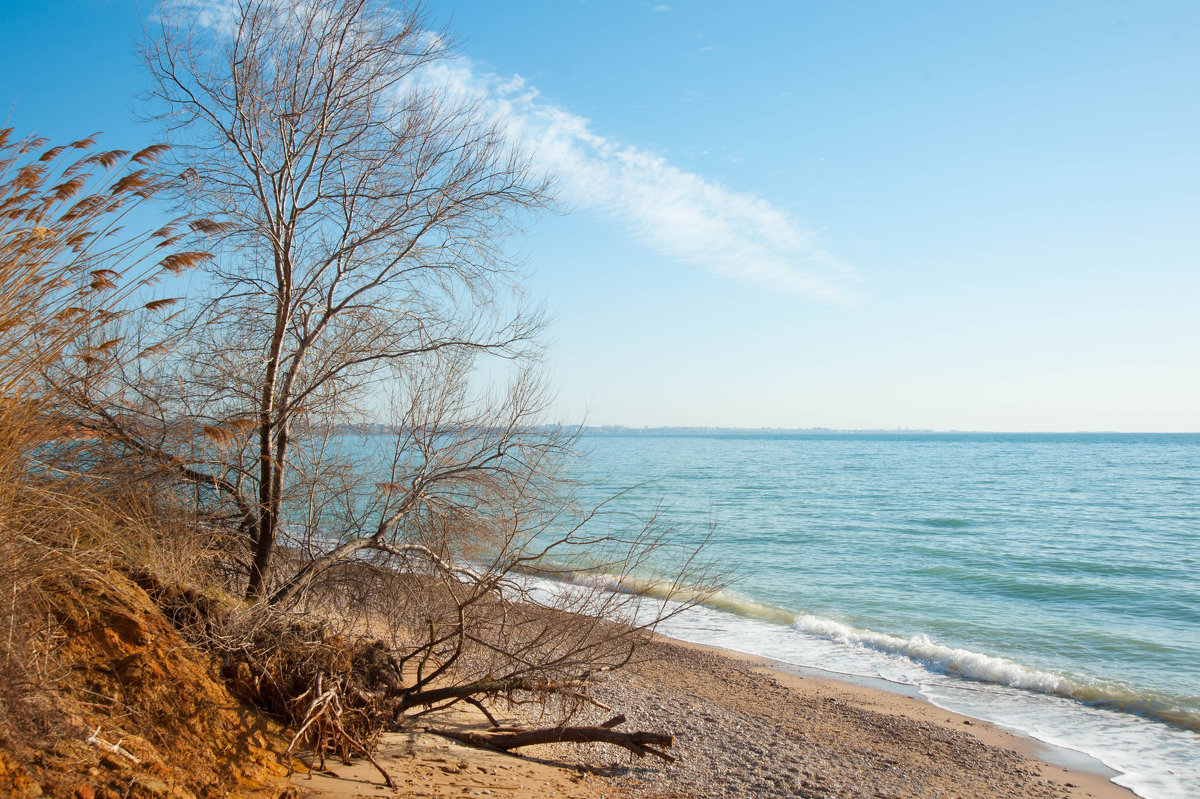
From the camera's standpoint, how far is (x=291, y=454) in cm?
812

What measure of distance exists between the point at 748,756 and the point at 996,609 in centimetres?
1181

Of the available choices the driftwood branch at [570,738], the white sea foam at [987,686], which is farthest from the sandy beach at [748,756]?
the white sea foam at [987,686]

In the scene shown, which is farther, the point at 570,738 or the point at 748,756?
the point at 748,756

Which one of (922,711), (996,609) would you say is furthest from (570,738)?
(996,609)

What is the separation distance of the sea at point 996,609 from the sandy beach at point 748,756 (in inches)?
38.3

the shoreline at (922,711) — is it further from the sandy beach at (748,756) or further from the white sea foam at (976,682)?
the white sea foam at (976,682)

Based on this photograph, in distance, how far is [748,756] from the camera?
26.0 feet

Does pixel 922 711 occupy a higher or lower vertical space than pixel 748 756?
lower

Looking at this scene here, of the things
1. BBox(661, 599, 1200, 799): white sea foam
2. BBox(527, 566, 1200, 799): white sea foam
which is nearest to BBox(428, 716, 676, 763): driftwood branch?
BBox(527, 566, 1200, 799): white sea foam

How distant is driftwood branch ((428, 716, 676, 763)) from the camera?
670 cm

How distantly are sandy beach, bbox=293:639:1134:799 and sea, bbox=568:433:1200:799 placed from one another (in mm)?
973

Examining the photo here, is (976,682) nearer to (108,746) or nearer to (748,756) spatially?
(748,756)

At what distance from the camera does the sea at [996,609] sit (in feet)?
34.6

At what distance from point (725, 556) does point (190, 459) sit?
18.3 metres
